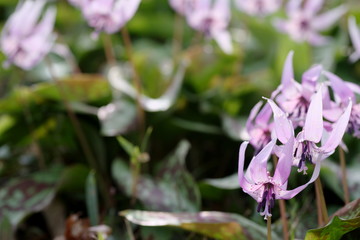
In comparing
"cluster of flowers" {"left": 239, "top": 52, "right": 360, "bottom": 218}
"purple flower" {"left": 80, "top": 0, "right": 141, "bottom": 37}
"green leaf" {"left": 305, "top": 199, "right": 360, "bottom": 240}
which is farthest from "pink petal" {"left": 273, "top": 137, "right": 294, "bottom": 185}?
"purple flower" {"left": 80, "top": 0, "right": 141, "bottom": 37}

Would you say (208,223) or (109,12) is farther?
(109,12)

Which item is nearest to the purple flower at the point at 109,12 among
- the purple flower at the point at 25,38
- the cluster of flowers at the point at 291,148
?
the purple flower at the point at 25,38

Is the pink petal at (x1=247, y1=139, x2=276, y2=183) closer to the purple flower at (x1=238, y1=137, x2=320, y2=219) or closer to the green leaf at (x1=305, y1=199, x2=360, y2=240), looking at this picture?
the purple flower at (x1=238, y1=137, x2=320, y2=219)

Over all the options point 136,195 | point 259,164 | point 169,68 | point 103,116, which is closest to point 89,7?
point 103,116

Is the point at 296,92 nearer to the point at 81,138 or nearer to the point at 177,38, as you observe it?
the point at 81,138

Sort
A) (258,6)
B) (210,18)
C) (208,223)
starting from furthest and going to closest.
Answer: (258,6)
(210,18)
(208,223)


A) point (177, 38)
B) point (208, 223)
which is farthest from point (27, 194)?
point (177, 38)

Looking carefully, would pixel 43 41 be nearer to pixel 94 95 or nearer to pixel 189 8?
pixel 94 95
